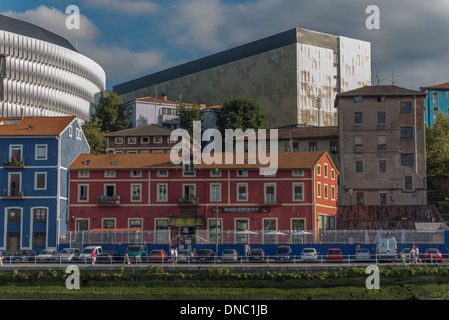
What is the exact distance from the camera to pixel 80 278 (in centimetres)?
5634

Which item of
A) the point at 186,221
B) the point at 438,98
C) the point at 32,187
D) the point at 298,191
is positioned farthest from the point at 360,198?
the point at 438,98

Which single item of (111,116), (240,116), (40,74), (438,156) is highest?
(40,74)

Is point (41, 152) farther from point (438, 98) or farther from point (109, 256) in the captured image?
point (438, 98)

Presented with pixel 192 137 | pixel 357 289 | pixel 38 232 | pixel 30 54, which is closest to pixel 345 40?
pixel 192 137

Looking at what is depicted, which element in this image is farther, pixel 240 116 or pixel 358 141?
pixel 240 116

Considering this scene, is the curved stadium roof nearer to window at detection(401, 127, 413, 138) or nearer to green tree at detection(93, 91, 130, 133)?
green tree at detection(93, 91, 130, 133)

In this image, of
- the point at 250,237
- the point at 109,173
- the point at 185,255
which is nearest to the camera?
the point at 185,255

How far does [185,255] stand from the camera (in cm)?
6172

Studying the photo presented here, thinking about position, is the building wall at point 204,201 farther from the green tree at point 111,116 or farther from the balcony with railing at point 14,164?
the green tree at point 111,116

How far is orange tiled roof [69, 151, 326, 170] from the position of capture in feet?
262

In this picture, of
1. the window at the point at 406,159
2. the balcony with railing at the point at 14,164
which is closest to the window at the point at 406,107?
the window at the point at 406,159

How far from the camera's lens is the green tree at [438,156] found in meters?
103

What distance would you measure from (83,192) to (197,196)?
13.0 meters

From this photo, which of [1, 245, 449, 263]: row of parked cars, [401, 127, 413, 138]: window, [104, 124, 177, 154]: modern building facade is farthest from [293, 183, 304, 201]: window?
[104, 124, 177, 154]: modern building facade
